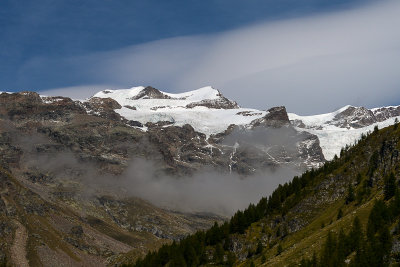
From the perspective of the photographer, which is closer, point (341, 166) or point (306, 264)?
point (306, 264)

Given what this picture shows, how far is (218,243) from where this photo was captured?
17462 cm

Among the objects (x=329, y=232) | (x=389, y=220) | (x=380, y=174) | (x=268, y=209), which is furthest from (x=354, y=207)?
Answer: (x=268, y=209)

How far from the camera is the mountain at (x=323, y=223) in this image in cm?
10700

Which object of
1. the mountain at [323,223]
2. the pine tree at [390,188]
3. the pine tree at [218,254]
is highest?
the pine tree at [390,188]

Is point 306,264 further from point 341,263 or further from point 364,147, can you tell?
point 364,147

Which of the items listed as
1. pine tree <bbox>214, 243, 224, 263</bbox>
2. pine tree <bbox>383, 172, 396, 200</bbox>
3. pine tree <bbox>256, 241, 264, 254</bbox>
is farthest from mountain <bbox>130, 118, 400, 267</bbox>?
pine tree <bbox>256, 241, 264, 254</bbox>

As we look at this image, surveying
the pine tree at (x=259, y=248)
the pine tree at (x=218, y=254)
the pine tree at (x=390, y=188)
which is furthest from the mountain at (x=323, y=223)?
the pine tree at (x=259, y=248)

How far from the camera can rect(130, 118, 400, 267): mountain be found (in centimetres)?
10700

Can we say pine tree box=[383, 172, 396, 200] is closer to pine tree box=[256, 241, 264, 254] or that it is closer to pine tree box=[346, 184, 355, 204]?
pine tree box=[346, 184, 355, 204]

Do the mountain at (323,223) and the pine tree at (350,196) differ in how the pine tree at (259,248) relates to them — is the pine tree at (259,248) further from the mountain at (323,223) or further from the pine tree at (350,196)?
the pine tree at (350,196)

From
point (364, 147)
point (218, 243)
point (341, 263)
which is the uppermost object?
point (364, 147)

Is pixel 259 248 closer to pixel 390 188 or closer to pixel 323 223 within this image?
pixel 323 223

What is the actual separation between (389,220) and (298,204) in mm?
66684

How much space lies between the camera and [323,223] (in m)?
147
